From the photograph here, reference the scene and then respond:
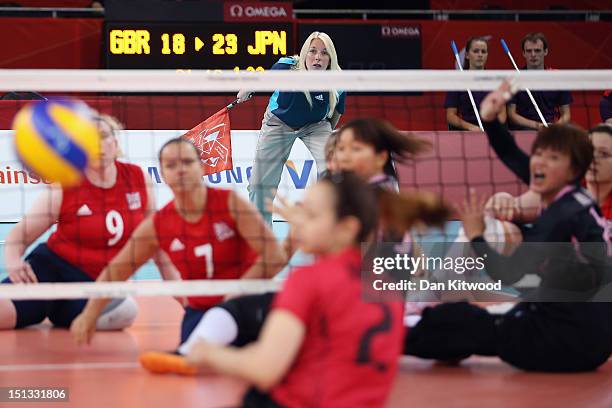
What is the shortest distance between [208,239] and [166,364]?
0.63 meters

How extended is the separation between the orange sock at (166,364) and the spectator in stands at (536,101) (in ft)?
16.2

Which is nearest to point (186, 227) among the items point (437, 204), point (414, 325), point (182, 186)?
point (182, 186)

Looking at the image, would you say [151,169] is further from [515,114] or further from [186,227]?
[186,227]

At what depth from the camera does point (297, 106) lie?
7387 millimetres

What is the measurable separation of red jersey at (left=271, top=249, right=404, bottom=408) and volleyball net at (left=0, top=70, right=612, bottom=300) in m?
1.44

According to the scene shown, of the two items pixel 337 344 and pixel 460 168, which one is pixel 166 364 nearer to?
pixel 337 344

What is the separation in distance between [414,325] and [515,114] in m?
4.68

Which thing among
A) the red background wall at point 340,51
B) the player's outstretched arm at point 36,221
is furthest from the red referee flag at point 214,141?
the player's outstretched arm at point 36,221

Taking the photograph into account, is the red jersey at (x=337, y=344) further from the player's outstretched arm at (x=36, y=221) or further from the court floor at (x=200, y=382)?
the player's outstretched arm at (x=36, y=221)

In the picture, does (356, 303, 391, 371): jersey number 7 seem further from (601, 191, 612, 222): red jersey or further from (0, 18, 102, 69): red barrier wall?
(0, 18, 102, 69): red barrier wall

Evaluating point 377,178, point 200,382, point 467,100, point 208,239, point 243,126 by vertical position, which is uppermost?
point 467,100

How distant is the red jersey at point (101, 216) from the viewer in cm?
475

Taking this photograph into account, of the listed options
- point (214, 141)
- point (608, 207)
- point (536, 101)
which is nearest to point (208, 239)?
point (608, 207)

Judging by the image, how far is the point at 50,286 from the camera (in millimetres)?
4070
